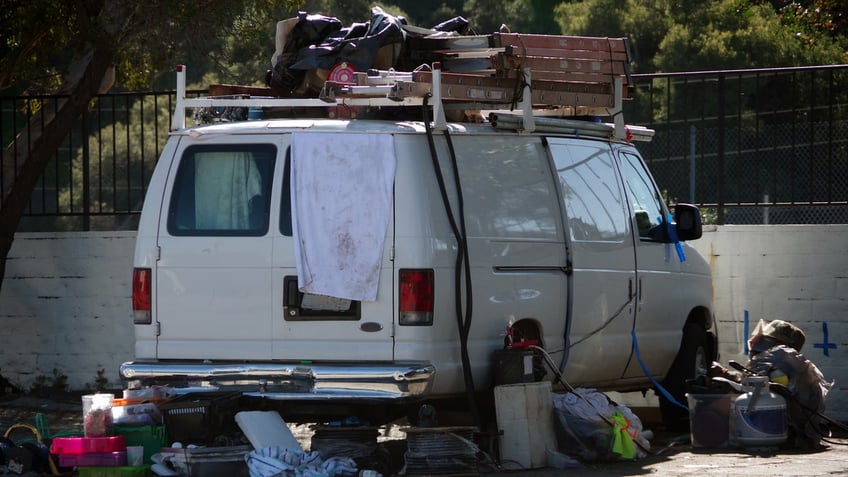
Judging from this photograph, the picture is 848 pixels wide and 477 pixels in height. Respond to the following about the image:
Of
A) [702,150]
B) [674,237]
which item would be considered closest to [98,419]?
[674,237]

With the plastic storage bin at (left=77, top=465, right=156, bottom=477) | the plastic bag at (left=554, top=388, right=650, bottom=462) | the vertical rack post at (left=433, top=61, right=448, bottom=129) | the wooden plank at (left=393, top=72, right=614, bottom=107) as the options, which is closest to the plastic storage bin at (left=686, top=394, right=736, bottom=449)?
the plastic bag at (left=554, top=388, right=650, bottom=462)

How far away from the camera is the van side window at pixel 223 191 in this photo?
7535 millimetres

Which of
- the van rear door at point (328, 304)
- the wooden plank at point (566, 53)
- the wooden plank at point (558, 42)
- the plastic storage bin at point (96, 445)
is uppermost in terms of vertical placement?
the wooden plank at point (558, 42)

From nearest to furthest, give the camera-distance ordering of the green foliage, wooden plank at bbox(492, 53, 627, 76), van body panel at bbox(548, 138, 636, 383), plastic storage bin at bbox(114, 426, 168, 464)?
plastic storage bin at bbox(114, 426, 168, 464) → wooden plank at bbox(492, 53, 627, 76) → van body panel at bbox(548, 138, 636, 383) → the green foliage

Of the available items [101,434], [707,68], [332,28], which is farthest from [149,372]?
[707,68]

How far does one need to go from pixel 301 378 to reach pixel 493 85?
7.33 feet

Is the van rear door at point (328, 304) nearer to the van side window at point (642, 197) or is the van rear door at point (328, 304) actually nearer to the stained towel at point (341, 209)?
the stained towel at point (341, 209)

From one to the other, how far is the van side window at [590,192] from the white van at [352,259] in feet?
0.40

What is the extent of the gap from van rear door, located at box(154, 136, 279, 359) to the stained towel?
0.23 metres

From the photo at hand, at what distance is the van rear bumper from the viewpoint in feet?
23.3

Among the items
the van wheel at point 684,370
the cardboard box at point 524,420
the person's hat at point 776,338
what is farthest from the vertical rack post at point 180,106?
the person's hat at point 776,338

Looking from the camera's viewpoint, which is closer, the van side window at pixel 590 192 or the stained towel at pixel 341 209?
the stained towel at pixel 341 209

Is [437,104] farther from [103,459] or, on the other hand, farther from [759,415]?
[759,415]

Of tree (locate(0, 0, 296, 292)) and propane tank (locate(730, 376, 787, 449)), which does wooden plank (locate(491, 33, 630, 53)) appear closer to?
propane tank (locate(730, 376, 787, 449))
